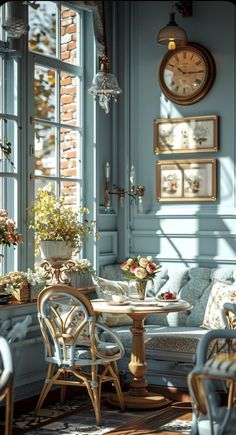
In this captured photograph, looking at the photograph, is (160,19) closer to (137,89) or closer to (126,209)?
(137,89)

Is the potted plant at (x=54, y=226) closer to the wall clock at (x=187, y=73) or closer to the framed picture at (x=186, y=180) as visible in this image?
the framed picture at (x=186, y=180)

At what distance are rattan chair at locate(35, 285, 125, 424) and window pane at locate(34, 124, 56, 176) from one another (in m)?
1.41

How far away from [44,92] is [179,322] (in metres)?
2.22

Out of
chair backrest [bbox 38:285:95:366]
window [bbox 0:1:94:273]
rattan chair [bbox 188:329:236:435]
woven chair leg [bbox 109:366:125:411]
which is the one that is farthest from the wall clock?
rattan chair [bbox 188:329:236:435]

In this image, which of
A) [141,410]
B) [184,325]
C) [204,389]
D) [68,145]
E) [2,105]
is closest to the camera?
[204,389]

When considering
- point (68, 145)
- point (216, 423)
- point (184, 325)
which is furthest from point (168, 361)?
point (216, 423)

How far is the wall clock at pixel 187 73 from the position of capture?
269 inches

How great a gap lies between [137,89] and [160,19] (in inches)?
25.6

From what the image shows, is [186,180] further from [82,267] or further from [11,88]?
[11,88]

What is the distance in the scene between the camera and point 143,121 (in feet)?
23.9

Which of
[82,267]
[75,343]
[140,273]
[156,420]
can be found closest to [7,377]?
[75,343]

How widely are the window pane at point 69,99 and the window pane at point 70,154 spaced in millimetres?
111

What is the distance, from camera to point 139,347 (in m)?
5.96

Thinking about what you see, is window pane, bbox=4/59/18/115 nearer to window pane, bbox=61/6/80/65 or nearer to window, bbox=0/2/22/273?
window, bbox=0/2/22/273
